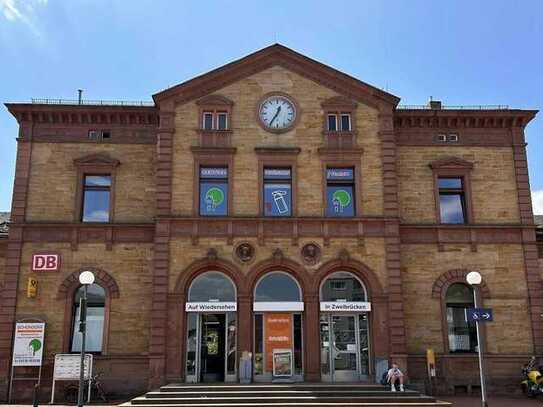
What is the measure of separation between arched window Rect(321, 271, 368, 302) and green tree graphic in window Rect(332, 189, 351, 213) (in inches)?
107

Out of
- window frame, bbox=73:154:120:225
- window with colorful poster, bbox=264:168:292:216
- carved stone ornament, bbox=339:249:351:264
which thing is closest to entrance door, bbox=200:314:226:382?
window with colorful poster, bbox=264:168:292:216

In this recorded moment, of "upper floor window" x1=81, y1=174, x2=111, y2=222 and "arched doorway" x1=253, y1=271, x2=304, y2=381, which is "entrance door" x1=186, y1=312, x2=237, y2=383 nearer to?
"arched doorway" x1=253, y1=271, x2=304, y2=381

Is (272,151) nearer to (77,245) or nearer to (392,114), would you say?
(392,114)

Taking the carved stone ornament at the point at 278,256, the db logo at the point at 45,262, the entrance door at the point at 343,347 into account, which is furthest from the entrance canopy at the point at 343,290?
the db logo at the point at 45,262

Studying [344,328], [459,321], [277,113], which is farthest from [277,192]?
[459,321]

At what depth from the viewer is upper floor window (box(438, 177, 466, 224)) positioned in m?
25.8

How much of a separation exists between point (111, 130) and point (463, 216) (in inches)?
631

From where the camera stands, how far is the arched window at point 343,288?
23.7m

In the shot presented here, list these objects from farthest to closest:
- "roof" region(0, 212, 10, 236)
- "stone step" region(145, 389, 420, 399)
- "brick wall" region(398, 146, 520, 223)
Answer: "roof" region(0, 212, 10, 236) → "brick wall" region(398, 146, 520, 223) → "stone step" region(145, 389, 420, 399)

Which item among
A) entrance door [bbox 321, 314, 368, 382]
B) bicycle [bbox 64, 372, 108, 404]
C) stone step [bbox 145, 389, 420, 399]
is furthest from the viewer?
entrance door [bbox 321, 314, 368, 382]

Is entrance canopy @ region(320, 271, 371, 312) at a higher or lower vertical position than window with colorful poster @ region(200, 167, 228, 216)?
lower

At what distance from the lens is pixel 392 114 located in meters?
25.5

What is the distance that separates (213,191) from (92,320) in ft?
23.6

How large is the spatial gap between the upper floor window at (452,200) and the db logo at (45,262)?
1649 cm
